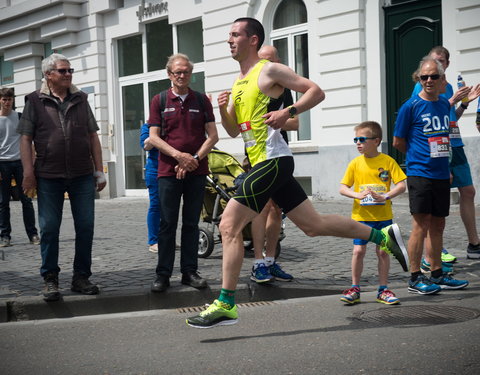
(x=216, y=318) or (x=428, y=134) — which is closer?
(x=216, y=318)

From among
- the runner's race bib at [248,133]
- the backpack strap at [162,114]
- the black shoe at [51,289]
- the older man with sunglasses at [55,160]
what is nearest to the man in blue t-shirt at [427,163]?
the runner's race bib at [248,133]

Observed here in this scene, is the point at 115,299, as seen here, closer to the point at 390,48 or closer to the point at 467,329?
the point at 467,329

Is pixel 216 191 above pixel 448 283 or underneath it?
above

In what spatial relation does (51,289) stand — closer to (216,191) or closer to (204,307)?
(204,307)

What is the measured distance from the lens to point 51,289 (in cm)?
606

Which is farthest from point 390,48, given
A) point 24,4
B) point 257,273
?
point 24,4

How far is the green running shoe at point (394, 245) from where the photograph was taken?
554 centimetres

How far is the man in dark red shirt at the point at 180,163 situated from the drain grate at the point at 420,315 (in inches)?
66.4

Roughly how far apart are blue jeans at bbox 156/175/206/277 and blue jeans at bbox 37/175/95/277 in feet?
2.11

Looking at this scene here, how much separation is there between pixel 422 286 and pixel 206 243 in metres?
2.92

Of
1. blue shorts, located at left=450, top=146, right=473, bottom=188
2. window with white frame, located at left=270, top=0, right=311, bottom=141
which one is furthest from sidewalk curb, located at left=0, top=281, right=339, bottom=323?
window with white frame, located at left=270, top=0, right=311, bottom=141

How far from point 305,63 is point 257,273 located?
1001 cm

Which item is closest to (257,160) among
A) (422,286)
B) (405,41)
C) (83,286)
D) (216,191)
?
(422,286)

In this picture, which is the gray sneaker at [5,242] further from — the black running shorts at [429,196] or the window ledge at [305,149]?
the window ledge at [305,149]
